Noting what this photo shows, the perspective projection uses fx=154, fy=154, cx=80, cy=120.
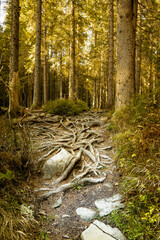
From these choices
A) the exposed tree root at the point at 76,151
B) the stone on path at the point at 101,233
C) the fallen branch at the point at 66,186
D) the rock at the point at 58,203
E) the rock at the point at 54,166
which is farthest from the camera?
the rock at the point at 54,166

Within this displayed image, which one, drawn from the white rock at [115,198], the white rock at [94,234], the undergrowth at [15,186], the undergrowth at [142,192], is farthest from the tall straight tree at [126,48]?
the white rock at [94,234]

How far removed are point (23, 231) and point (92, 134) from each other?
4.50 m

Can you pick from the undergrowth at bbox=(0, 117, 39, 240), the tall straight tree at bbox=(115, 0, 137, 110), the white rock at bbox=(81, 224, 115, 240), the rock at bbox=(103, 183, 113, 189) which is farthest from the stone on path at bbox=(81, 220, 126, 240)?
the tall straight tree at bbox=(115, 0, 137, 110)

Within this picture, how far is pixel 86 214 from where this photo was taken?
109 inches

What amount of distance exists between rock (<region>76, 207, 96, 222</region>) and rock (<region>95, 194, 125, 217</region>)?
0.15m

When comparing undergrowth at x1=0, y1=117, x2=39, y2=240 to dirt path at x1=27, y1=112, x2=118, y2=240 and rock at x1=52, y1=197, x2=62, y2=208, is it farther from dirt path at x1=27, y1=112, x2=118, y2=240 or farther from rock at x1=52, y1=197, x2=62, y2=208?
rock at x1=52, y1=197, x2=62, y2=208

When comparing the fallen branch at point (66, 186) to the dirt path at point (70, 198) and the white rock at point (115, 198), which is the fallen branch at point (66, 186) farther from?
the white rock at point (115, 198)

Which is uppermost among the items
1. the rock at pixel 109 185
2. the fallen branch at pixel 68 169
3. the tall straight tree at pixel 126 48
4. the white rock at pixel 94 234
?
the tall straight tree at pixel 126 48

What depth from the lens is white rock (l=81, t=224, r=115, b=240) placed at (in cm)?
222

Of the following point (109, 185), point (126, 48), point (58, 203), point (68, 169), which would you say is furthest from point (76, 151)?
point (126, 48)

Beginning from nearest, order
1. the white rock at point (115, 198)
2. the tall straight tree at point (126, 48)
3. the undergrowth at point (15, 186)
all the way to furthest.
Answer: the undergrowth at point (15, 186), the white rock at point (115, 198), the tall straight tree at point (126, 48)

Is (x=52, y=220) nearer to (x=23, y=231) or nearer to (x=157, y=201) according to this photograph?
(x=23, y=231)

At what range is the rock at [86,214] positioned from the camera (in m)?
2.70

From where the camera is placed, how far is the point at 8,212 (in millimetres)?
2205
